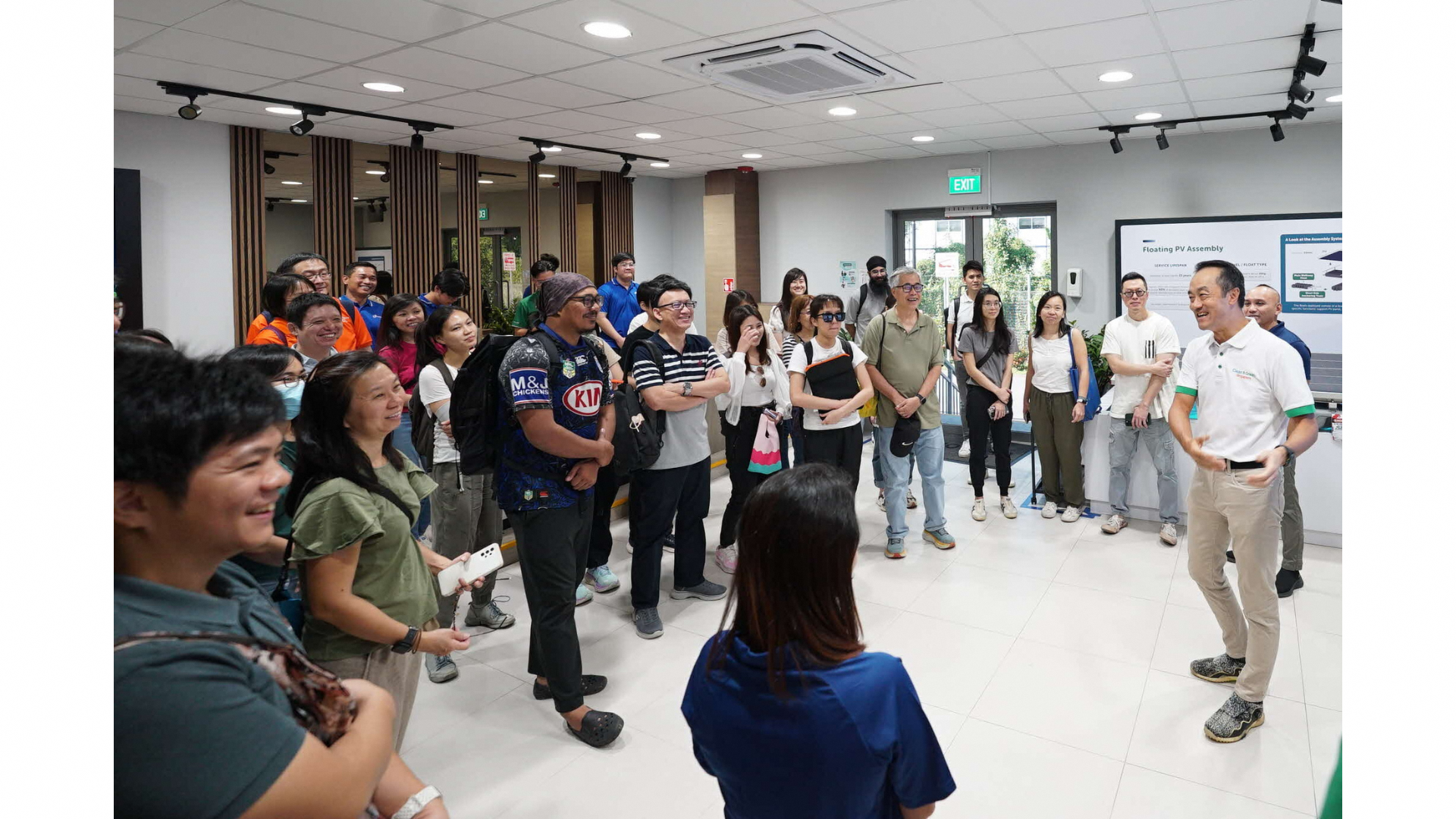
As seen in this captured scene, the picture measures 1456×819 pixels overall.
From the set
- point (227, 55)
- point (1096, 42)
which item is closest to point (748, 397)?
point (1096, 42)

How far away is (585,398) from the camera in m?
2.94

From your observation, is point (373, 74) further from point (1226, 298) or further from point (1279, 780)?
point (1279, 780)

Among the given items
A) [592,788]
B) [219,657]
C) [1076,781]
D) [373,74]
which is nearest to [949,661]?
[1076,781]

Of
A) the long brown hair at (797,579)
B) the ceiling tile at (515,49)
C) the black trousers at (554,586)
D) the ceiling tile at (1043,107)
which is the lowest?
the black trousers at (554,586)

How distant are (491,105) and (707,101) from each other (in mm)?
1599

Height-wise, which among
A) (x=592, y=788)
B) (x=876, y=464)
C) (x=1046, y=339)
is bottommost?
(x=592, y=788)

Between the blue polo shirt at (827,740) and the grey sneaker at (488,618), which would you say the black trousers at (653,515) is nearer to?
the grey sneaker at (488,618)

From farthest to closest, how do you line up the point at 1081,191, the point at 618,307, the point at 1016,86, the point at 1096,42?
the point at 1081,191 < the point at 618,307 < the point at 1016,86 < the point at 1096,42

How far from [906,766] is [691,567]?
9.95 feet

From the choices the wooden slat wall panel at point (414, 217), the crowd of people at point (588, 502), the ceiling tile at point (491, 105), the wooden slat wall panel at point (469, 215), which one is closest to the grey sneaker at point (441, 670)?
the crowd of people at point (588, 502)

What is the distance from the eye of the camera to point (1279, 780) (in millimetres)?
2670

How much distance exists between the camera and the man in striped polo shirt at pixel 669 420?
369 cm

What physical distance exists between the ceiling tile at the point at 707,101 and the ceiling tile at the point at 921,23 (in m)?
1.52

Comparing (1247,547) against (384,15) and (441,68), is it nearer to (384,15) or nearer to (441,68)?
(384,15)
